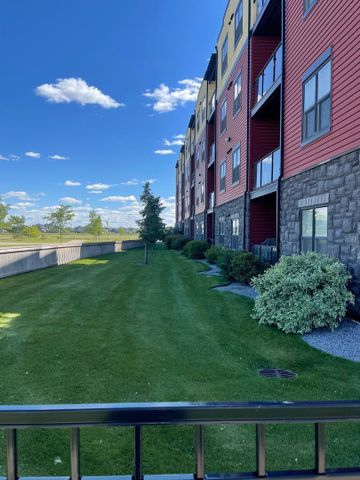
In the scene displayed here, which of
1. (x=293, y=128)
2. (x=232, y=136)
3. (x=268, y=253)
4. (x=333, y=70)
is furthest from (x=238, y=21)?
(x=268, y=253)

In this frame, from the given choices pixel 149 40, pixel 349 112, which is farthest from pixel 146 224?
pixel 349 112

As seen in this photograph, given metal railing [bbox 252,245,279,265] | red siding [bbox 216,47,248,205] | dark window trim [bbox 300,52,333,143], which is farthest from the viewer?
red siding [bbox 216,47,248,205]

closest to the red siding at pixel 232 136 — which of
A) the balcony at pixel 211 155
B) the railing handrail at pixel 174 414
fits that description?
the balcony at pixel 211 155

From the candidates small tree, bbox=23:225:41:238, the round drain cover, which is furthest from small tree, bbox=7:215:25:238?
the round drain cover

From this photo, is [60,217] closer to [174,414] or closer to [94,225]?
[94,225]

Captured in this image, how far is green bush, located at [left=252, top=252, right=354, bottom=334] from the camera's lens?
670 centimetres

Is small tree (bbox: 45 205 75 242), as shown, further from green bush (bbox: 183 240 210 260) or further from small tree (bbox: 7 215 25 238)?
green bush (bbox: 183 240 210 260)

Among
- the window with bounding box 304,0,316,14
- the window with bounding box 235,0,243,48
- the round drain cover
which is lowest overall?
the round drain cover

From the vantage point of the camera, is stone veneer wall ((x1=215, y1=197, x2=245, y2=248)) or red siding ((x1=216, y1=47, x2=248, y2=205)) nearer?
red siding ((x1=216, y1=47, x2=248, y2=205))

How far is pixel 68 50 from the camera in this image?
27.8 m

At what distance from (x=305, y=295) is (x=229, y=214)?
40.4 feet

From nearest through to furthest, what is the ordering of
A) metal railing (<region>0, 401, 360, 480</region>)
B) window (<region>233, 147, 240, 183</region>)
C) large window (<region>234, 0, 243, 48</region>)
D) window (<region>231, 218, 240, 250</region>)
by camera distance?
metal railing (<region>0, 401, 360, 480</region>) < large window (<region>234, 0, 243, 48</region>) < window (<region>233, 147, 240, 183</region>) < window (<region>231, 218, 240, 250</region>)

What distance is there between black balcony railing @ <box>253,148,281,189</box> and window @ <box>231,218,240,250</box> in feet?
9.33

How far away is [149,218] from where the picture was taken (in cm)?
2202
